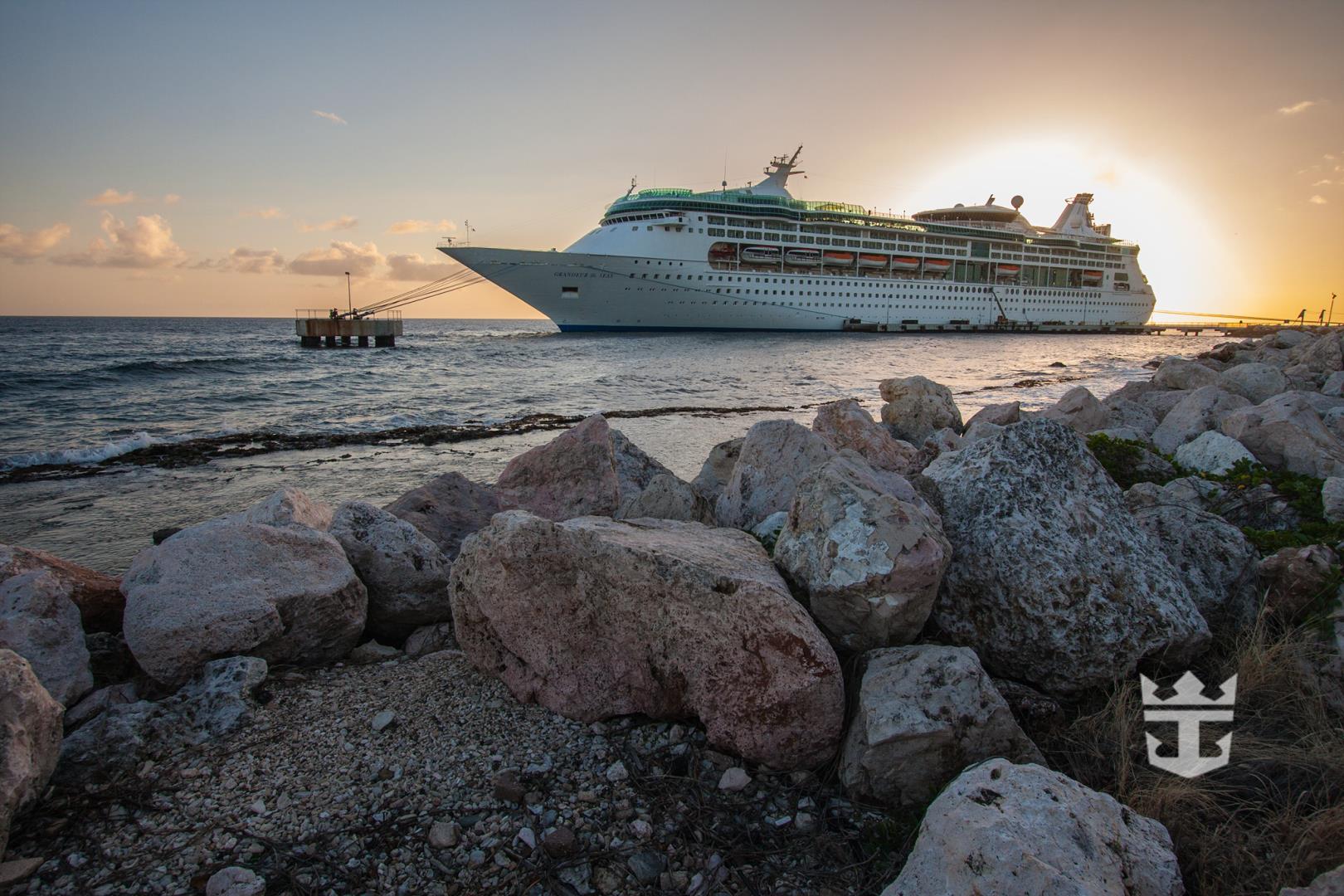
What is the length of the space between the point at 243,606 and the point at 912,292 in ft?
215

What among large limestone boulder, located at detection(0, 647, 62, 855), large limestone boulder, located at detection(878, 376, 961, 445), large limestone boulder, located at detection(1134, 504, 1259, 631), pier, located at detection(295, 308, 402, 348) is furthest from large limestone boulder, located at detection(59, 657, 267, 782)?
pier, located at detection(295, 308, 402, 348)

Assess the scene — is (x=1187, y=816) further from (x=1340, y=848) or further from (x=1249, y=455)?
(x=1249, y=455)

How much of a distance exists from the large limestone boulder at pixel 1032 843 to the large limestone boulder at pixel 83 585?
363cm

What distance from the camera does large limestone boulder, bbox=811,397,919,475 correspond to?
6.04 metres

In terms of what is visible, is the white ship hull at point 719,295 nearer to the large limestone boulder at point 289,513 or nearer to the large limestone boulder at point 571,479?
the large limestone boulder at point 571,479

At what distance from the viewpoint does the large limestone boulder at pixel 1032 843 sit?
5.24ft

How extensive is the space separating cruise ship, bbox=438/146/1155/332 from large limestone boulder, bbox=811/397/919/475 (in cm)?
4325

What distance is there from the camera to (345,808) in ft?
7.51

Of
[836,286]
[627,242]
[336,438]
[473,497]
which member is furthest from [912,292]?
[473,497]

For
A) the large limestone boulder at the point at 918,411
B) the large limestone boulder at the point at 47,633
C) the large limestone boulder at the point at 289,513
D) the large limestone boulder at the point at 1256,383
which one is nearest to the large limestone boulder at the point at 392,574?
the large limestone boulder at the point at 289,513

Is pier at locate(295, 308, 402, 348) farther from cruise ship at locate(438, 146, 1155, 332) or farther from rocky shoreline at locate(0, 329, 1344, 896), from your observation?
rocky shoreline at locate(0, 329, 1344, 896)

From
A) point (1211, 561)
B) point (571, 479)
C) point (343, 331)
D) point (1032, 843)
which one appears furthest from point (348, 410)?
point (343, 331)

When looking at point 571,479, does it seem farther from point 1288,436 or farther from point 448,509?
point 1288,436

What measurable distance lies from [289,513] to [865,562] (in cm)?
314
